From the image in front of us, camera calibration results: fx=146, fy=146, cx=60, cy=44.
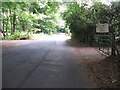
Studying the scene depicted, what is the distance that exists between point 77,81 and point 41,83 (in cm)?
130

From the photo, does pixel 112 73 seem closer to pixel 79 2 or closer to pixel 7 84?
pixel 7 84

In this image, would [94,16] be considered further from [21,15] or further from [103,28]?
[21,15]

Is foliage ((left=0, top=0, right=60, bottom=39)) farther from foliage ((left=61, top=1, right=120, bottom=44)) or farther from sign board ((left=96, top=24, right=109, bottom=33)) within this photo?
sign board ((left=96, top=24, right=109, bottom=33))

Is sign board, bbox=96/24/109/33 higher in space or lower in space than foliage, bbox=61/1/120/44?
lower

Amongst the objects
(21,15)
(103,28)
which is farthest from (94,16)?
(21,15)

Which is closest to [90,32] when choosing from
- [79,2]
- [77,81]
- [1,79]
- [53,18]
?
[79,2]

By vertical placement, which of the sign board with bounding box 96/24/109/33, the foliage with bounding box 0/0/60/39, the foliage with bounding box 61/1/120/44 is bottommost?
the sign board with bounding box 96/24/109/33

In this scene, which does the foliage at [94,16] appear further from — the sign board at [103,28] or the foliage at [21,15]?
the foliage at [21,15]

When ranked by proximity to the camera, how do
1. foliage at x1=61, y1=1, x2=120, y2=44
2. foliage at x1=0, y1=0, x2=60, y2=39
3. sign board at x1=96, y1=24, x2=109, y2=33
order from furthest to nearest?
1. foliage at x1=0, y1=0, x2=60, y2=39
2. sign board at x1=96, y1=24, x2=109, y2=33
3. foliage at x1=61, y1=1, x2=120, y2=44

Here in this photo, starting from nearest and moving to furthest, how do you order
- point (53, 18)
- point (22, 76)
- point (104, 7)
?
1. point (22, 76)
2. point (104, 7)
3. point (53, 18)

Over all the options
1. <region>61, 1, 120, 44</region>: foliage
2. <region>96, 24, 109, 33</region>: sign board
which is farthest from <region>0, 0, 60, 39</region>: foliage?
<region>96, 24, 109, 33</region>: sign board

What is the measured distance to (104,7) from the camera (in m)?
8.52

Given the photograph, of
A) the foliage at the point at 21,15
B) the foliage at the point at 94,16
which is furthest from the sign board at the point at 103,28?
the foliage at the point at 21,15

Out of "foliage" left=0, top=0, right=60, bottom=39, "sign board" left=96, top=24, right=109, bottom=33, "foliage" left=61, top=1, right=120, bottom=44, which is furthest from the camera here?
"foliage" left=0, top=0, right=60, bottom=39
